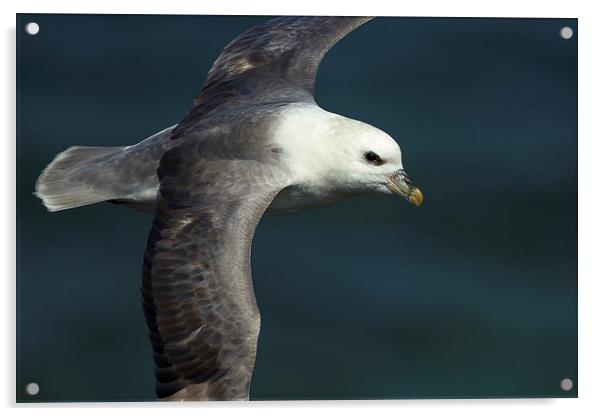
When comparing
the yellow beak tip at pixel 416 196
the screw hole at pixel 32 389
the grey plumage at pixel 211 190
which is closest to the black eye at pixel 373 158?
the yellow beak tip at pixel 416 196

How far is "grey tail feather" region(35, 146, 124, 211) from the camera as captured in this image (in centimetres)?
503

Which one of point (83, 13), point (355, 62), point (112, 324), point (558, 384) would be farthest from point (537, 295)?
point (83, 13)

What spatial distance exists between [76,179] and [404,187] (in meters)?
1.24

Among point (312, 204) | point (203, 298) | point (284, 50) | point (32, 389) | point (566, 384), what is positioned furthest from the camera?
point (284, 50)

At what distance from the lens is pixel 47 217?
4.94 metres

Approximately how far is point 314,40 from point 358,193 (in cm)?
70

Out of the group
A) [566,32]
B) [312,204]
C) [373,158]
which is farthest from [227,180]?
[566,32]

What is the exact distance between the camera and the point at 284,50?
17.7 feet

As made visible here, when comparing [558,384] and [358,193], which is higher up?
[358,193]

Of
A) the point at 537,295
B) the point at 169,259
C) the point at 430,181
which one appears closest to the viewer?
the point at 169,259

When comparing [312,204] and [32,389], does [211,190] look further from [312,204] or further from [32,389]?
[32,389]

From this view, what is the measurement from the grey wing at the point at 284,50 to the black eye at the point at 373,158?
1.79ft
